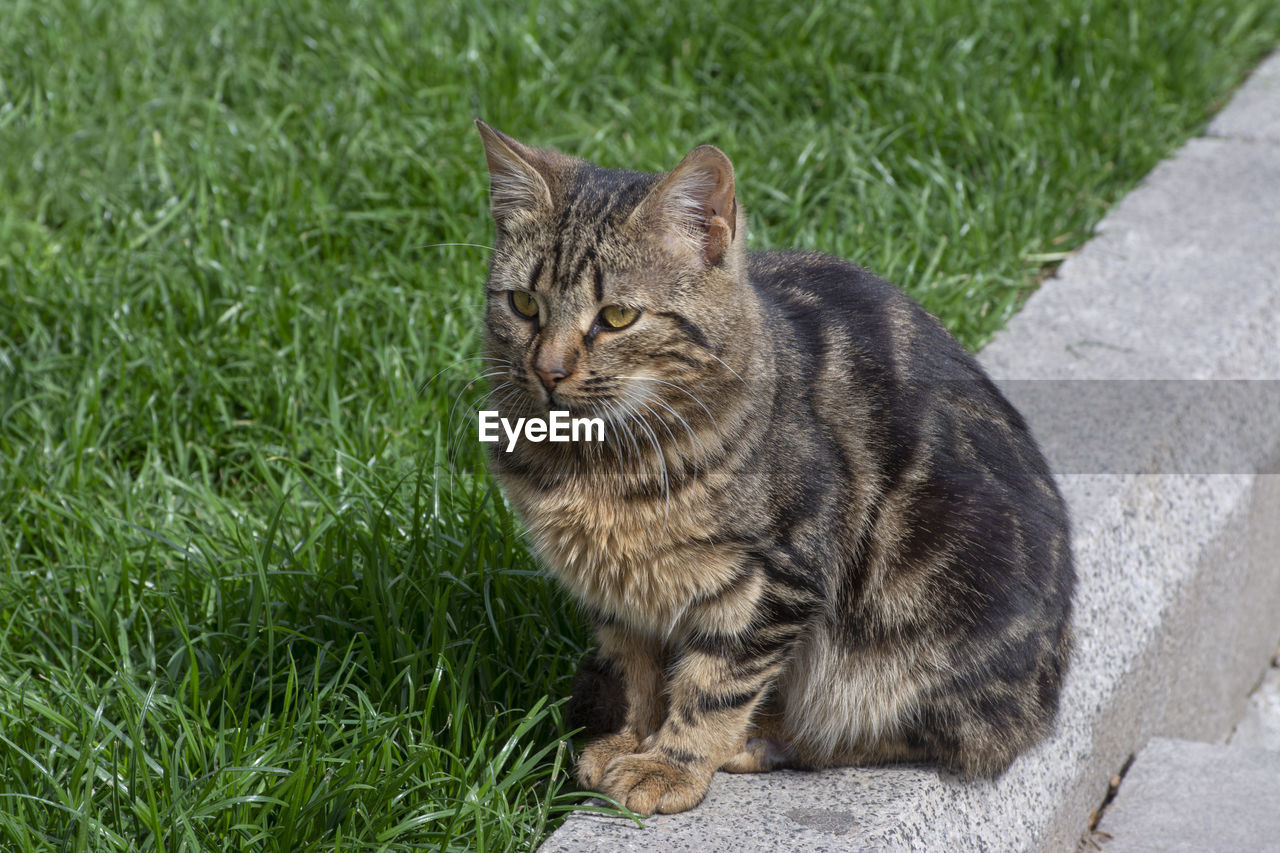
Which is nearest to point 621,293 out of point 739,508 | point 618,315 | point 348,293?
point 618,315

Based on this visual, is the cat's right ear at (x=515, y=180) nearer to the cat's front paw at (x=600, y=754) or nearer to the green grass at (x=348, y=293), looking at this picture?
the green grass at (x=348, y=293)

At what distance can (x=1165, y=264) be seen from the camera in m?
3.50

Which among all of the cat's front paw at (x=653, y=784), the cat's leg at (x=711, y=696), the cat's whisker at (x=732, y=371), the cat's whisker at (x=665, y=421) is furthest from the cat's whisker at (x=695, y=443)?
the cat's front paw at (x=653, y=784)

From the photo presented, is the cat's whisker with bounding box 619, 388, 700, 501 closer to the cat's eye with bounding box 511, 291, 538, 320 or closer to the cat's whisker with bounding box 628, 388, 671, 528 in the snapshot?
the cat's whisker with bounding box 628, 388, 671, 528

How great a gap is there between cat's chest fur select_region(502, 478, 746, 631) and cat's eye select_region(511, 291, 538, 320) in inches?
10.7

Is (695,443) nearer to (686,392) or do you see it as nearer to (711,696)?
(686,392)

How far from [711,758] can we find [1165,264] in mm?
2210

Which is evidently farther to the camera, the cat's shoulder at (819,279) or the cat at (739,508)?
the cat's shoulder at (819,279)

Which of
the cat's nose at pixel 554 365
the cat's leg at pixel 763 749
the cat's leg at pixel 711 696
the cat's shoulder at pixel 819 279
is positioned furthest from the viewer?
the cat's shoulder at pixel 819 279

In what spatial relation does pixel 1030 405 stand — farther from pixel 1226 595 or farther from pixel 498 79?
pixel 498 79

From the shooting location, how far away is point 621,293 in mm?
1905

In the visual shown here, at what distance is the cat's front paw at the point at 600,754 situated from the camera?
206cm

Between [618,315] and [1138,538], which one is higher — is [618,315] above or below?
above

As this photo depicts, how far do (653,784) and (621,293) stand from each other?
753mm
